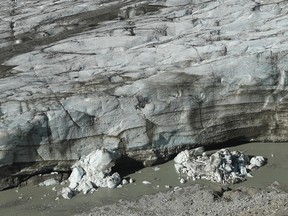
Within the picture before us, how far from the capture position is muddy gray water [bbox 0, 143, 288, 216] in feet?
28.7

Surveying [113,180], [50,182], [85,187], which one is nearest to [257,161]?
[113,180]

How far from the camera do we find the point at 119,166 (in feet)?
32.7

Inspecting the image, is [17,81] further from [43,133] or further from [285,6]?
[285,6]

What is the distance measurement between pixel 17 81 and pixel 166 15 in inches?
185

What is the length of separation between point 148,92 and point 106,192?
212 cm

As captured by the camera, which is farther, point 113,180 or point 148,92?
point 148,92

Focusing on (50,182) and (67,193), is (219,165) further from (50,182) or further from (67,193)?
(50,182)

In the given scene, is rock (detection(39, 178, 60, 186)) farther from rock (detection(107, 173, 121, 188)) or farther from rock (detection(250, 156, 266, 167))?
rock (detection(250, 156, 266, 167))

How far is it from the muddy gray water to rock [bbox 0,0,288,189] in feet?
1.34

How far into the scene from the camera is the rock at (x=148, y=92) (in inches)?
380

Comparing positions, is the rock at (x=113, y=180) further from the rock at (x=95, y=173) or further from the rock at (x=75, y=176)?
the rock at (x=75, y=176)

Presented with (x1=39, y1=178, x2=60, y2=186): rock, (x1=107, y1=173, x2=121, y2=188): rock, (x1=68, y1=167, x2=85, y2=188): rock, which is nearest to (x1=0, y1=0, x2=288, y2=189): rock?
(x1=39, y1=178, x2=60, y2=186): rock

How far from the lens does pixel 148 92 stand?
10.1m

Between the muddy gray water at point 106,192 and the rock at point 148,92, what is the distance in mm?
410
